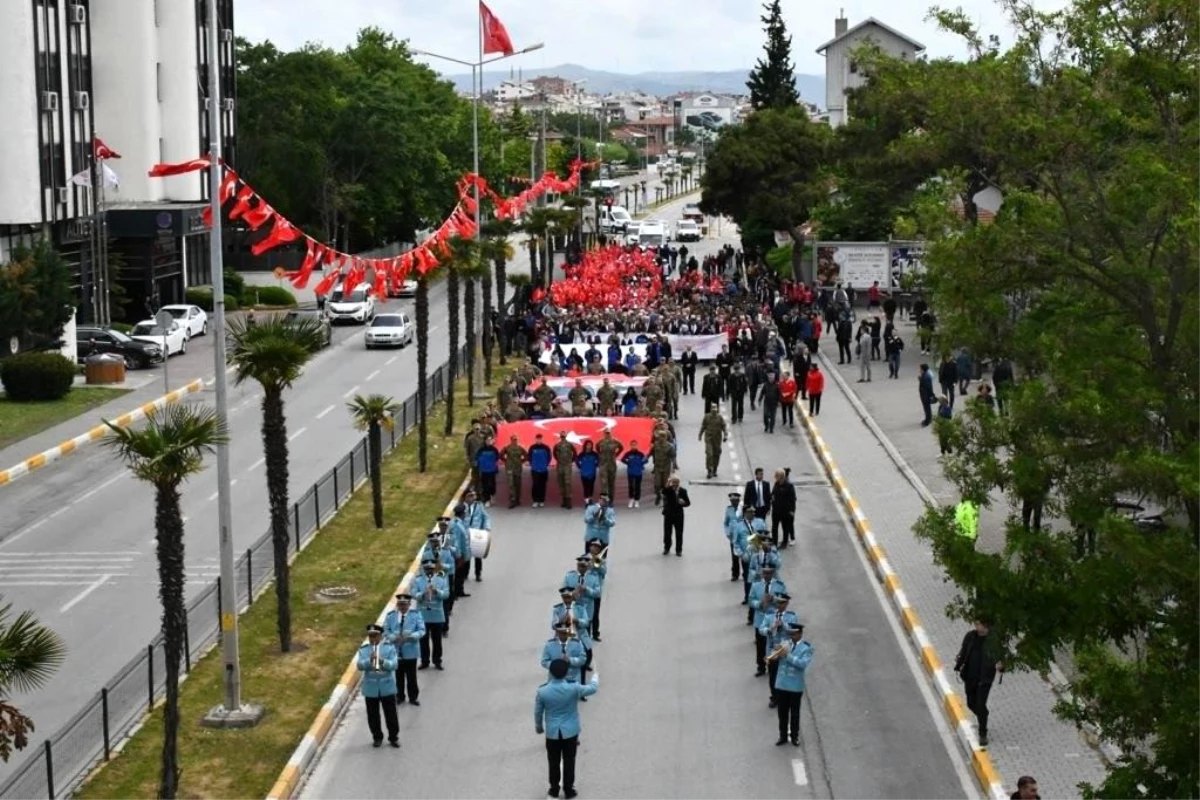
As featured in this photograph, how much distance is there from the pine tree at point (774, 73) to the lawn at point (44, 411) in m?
66.2

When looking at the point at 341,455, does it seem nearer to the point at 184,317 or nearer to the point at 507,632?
the point at 507,632

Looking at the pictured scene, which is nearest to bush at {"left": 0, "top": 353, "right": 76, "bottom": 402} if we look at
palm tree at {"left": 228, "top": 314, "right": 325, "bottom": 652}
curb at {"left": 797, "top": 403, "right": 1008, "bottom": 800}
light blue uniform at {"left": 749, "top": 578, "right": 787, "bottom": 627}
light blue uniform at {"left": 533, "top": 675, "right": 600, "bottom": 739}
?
curb at {"left": 797, "top": 403, "right": 1008, "bottom": 800}

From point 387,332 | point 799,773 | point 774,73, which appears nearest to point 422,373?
point 799,773

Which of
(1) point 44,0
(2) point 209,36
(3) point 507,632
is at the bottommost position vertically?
(3) point 507,632

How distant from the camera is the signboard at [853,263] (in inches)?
2418

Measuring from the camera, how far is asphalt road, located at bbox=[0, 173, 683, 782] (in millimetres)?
24656

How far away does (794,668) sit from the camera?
20.1 m

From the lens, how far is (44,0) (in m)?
58.1

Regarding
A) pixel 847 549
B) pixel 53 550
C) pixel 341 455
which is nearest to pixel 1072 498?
pixel 847 549

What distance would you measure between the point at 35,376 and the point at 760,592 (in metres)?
29.9

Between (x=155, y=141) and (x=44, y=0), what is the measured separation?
13537mm

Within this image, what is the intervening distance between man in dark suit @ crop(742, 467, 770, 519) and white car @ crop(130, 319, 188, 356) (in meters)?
30.2

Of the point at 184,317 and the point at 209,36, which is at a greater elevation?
the point at 209,36

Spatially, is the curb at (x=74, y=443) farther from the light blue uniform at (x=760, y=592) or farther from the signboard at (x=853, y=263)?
the signboard at (x=853, y=263)
